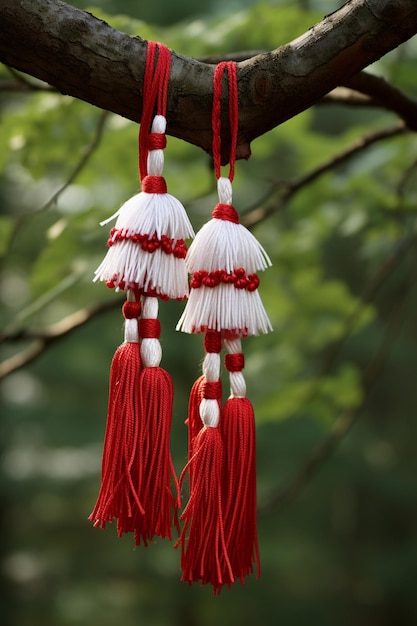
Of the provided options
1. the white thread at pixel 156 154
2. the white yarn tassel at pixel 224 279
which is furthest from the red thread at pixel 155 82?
the white yarn tassel at pixel 224 279

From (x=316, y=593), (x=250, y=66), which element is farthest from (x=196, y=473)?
(x=316, y=593)

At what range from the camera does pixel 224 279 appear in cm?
98

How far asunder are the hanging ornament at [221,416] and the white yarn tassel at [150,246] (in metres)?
0.04

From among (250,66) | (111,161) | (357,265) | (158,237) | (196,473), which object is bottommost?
(196,473)

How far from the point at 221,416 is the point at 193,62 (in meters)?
0.44

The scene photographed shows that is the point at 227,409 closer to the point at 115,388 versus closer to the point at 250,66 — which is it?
the point at 115,388

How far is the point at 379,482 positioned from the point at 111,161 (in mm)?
5874

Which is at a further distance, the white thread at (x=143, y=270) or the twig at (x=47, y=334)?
the twig at (x=47, y=334)

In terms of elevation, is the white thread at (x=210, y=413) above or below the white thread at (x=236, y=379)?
below

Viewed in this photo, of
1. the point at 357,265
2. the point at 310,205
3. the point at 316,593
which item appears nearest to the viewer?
the point at 310,205

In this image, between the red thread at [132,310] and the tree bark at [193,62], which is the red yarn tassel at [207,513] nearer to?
the red thread at [132,310]

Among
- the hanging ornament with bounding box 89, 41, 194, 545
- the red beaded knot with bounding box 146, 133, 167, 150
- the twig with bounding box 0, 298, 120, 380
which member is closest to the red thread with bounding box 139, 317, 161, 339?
the hanging ornament with bounding box 89, 41, 194, 545

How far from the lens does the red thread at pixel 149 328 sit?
961 mm

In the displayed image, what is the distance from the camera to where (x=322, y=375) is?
2.24 meters
